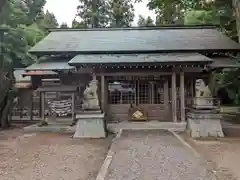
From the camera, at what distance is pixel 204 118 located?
37.3ft

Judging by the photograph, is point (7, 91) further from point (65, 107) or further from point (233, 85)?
point (233, 85)

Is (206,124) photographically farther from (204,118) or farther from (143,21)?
(143,21)

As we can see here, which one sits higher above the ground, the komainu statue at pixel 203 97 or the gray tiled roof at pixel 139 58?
the gray tiled roof at pixel 139 58

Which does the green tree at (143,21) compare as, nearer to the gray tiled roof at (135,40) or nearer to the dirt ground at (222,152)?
the gray tiled roof at (135,40)

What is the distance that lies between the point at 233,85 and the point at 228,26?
379 centimetres

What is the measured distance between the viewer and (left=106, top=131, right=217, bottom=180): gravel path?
5.76m

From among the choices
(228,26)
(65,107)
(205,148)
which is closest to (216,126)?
(205,148)

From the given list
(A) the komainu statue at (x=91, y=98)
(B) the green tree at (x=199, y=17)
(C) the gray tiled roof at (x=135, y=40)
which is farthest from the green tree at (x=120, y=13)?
(A) the komainu statue at (x=91, y=98)

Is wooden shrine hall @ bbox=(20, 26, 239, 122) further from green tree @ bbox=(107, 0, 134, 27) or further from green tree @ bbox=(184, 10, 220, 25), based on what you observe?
green tree @ bbox=(107, 0, 134, 27)

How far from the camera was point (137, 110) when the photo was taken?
50.5 feet

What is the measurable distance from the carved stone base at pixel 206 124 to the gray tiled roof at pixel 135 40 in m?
5.47

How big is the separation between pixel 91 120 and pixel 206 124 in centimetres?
424

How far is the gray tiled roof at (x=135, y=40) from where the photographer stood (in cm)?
1636

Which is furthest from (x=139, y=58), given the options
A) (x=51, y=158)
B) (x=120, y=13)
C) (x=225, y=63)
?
(x=120, y=13)
